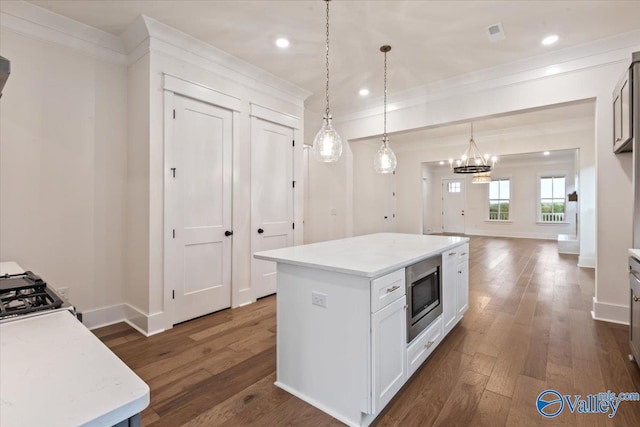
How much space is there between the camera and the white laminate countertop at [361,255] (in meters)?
1.69

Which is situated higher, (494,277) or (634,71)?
(634,71)

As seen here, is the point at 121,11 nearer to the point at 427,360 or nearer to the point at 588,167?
the point at 427,360

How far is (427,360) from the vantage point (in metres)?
2.36

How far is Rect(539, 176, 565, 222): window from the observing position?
10.0m

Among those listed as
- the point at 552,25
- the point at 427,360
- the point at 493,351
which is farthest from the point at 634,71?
the point at 427,360

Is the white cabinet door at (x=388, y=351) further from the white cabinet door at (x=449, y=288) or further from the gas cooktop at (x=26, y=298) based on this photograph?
the gas cooktop at (x=26, y=298)

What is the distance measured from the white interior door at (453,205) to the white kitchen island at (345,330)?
35.7ft

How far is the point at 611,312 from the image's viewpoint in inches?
123

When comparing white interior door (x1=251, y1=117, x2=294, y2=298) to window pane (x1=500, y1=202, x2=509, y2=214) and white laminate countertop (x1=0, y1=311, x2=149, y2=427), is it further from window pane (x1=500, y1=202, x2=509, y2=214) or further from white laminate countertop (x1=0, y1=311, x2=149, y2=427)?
window pane (x1=500, y1=202, x2=509, y2=214)

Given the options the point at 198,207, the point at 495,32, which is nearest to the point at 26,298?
the point at 198,207

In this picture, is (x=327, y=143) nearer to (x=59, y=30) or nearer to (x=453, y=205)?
(x=59, y=30)

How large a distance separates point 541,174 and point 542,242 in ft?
7.86

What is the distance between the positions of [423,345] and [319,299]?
37.2 inches
